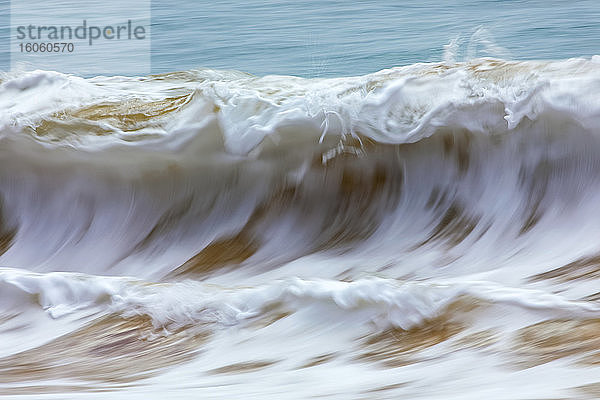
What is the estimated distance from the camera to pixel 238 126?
1951mm

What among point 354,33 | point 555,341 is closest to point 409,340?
point 555,341

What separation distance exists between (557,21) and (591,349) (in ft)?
14.6

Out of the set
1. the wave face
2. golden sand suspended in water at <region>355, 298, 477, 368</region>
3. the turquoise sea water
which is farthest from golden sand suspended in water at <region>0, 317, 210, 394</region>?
the turquoise sea water

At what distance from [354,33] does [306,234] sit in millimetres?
3696

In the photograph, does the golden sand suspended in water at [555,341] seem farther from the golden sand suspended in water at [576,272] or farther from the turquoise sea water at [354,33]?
the turquoise sea water at [354,33]

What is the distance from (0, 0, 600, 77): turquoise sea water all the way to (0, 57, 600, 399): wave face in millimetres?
2271

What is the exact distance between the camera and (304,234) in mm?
1876

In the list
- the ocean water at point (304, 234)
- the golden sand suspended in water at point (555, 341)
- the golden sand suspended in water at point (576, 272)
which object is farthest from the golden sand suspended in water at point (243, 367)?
the golden sand suspended in water at point (576, 272)

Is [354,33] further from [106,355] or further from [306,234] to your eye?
[106,355]

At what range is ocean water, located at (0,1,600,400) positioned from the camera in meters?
1.18

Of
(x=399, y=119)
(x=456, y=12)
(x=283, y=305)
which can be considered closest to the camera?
(x=283, y=305)

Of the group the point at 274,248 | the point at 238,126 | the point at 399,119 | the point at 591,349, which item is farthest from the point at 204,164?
the point at 591,349

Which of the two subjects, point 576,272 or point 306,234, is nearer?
point 576,272

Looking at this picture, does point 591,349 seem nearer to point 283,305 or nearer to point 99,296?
point 283,305
